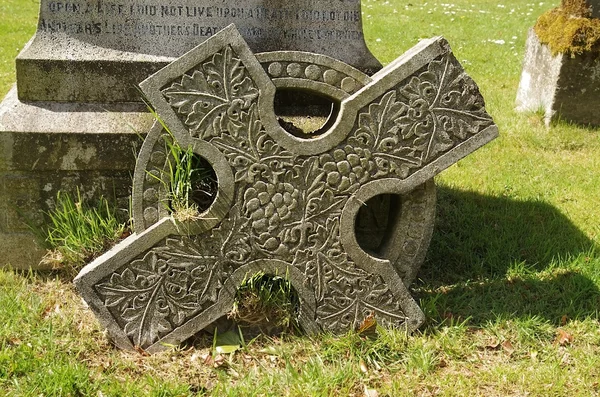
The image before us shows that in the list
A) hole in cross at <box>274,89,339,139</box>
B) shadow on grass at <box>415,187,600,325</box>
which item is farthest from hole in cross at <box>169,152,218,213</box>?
shadow on grass at <box>415,187,600,325</box>

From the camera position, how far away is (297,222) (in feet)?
11.0

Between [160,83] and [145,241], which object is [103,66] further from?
[145,241]

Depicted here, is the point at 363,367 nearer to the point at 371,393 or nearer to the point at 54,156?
the point at 371,393

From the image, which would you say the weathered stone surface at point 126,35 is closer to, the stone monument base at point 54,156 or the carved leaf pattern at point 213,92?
the stone monument base at point 54,156

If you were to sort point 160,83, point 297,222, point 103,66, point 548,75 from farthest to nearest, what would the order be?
point 548,75, point 103,66, point 297,222, point 160,83

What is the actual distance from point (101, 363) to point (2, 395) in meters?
0.46

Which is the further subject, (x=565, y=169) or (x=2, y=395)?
(x=565, y=169)

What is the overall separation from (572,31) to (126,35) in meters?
4.55

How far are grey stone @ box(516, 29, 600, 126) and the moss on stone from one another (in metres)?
0.08

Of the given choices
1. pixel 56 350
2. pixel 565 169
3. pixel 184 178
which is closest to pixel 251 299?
pixel 184 178

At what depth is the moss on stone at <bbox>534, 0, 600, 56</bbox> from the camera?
6484mm

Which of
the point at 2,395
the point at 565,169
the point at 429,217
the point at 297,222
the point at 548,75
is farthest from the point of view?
the point at 548,75

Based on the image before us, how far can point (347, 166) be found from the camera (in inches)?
131

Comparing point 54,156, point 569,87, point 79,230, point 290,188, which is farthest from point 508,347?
point 569,87
